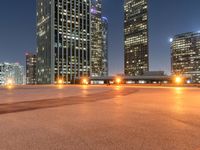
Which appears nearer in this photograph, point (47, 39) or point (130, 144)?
point (130, 144)

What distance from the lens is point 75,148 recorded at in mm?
6188

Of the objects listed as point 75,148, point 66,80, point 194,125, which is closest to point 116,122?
point 194,125

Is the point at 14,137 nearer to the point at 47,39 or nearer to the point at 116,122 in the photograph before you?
the point at 116,122

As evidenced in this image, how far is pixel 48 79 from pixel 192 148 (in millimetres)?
188292

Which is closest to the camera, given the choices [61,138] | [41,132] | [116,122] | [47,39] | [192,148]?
[192,148]

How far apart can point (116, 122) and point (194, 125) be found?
288cm

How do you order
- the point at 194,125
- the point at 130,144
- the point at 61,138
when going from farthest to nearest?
the point at 194,125 → the point at 61,138 → the point at 130,144

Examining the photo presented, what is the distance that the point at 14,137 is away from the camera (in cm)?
727

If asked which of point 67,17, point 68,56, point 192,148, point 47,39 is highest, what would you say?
point 67,17

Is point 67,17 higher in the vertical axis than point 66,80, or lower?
higher

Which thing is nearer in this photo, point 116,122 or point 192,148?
point 192,148

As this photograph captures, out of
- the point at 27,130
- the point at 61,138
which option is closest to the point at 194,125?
the point at 61,138

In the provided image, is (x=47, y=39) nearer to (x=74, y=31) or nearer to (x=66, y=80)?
(x=74, y=31)

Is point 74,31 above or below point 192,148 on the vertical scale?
above
